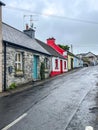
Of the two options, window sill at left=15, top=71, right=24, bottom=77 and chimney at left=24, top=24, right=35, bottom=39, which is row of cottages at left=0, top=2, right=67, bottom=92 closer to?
window sill at left=15, top=71, right=24, bottom=77

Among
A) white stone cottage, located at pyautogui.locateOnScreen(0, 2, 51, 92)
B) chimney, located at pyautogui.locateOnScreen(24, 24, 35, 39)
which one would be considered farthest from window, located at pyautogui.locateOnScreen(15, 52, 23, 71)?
chimney, located at pyautogui.locateOnScreen(24, 24, 35, 39)

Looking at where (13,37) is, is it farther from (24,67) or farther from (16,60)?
(24,67)

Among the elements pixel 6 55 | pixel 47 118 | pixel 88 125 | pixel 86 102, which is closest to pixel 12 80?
pixel 6 55

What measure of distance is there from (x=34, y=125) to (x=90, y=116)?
7.18 feet

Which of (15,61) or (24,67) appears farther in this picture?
(24,67)

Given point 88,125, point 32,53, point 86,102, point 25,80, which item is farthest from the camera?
point 32,53

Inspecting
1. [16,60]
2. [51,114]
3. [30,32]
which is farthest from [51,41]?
[51,114]

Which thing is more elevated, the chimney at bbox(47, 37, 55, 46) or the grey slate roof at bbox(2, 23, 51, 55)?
the chimney at bbox(47, 37, 55, 46)

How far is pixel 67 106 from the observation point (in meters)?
10.5

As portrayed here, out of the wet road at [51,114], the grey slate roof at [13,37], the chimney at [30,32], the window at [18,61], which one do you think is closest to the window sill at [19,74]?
the window at [18,61]

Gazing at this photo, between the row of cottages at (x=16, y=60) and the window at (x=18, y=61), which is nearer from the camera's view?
the row of cottages at (x=16, y=60)

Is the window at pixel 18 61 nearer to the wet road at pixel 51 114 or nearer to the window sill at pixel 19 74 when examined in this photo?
the window sill at pixel 19 74

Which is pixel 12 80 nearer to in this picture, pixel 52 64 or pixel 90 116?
pixel 90 116

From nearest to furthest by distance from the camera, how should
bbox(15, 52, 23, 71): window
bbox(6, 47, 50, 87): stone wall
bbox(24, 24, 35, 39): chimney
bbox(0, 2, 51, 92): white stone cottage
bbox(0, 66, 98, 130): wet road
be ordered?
bbox(0, 66, 98, 130): wet road → bbox(0, 2, 51, 92): white stone cottage → bbox(6, 47, 50, 87): stone wall → bbox(15, 52, 23, 71): window → bbox(24, 24, 35, 39): chimney
